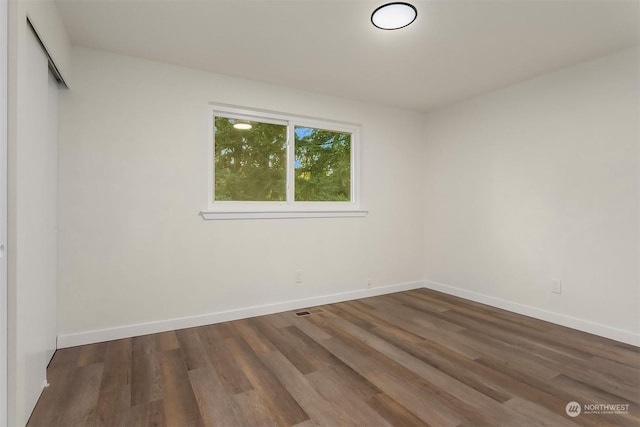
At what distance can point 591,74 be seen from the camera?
2850 millimetres

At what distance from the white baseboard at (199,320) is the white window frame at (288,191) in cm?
92

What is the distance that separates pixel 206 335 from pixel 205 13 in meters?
2.45

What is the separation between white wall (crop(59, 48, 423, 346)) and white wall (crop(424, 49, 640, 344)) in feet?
5.05

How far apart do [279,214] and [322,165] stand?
2.84ft

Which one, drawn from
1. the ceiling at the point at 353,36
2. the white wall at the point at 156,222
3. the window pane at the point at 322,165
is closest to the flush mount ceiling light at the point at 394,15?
the ceiling at the point at 353,36

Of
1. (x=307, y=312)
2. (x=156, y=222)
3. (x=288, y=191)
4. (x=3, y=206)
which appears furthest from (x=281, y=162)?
(x=3, y=206)

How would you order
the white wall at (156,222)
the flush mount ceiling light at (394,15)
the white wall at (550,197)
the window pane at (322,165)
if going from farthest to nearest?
the window pane at (322,165)
the white wall at (550,197)
the white wall at (156,222)
the flush mount ceiling light at (394,15)

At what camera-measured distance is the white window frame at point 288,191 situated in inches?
123

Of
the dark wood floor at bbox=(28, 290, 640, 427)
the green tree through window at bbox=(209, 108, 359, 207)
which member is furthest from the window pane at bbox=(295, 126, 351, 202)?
the dark wood floor at bbox=(28, 290, 640, 427)

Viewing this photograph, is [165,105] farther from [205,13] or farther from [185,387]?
[185,387]

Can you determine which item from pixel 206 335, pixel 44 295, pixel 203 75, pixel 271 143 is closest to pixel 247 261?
pixel 206 335

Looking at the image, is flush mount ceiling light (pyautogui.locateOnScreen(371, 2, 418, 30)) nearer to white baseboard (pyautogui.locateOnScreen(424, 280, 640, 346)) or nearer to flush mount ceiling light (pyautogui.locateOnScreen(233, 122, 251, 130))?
flush mount ceiling light (pyautogui.locateOnScreen(233, 122, 251, 130))

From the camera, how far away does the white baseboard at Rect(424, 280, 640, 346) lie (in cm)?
265

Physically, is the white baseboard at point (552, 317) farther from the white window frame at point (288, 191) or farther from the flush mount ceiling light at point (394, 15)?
the flush mount ceiling light at point (394, 15)
